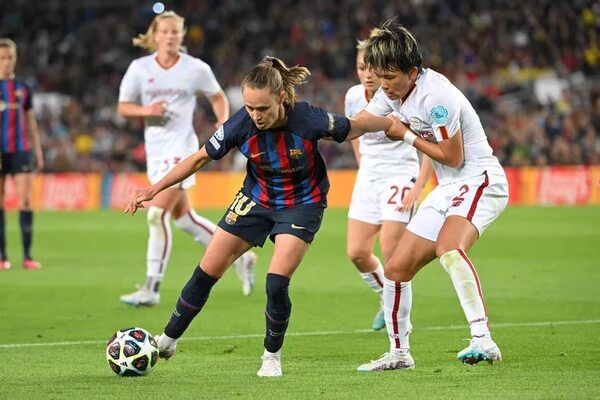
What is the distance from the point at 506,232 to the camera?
19.1 meters

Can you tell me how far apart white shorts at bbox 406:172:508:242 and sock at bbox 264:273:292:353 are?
0.92 meters

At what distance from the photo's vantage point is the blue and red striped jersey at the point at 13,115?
45.0 ft

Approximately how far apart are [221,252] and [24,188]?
733cm

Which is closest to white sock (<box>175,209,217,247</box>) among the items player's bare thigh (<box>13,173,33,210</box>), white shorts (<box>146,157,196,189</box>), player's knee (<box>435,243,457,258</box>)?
white shorts (<box>146,157,196,189</box>)

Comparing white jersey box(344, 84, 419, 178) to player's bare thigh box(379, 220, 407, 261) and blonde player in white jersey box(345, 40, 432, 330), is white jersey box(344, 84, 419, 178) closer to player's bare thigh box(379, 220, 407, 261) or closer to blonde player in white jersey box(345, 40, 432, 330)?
blonde player in white jersey box(345, 40, 432, 330)

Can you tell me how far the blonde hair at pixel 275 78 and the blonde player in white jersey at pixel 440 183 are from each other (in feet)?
1.51

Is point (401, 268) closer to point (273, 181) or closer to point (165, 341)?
point (273, 181)

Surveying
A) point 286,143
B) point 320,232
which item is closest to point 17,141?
point 320,232

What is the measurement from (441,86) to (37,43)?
29532 mm

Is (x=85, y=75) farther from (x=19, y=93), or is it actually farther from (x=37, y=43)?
(x=19, y=93)

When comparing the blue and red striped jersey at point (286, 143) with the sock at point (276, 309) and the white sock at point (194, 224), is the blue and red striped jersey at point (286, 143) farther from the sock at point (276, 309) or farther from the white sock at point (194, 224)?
the white sock at point (194, 224)

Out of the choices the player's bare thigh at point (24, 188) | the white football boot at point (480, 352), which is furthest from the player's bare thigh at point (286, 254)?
the player's bare thigh at point (24, 188)

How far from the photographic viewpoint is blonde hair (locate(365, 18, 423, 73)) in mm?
6727

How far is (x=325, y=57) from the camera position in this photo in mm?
31875
